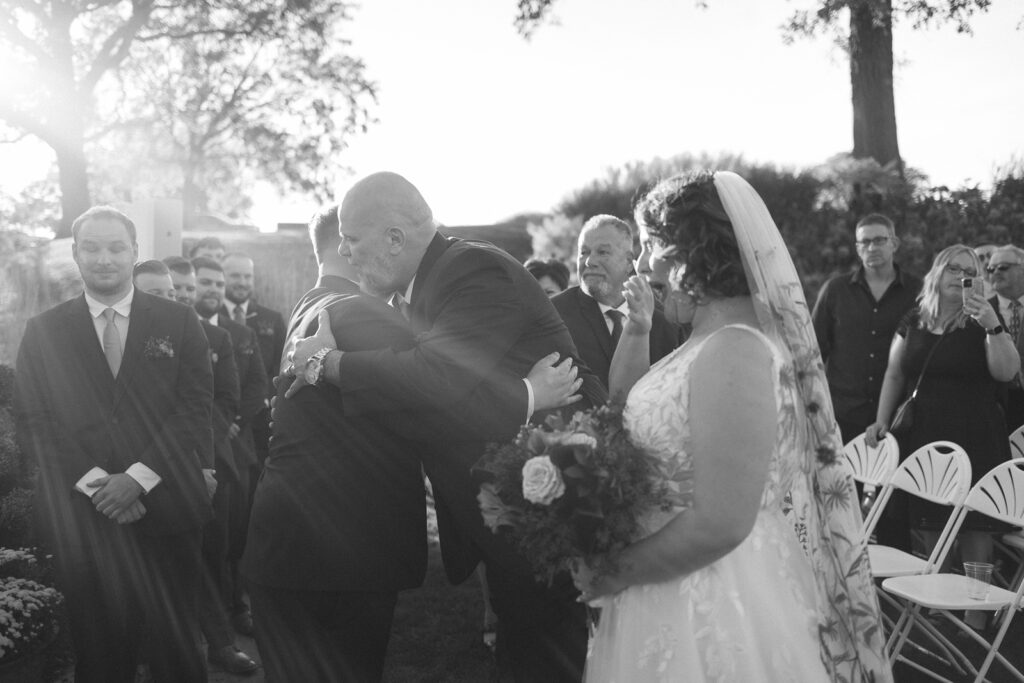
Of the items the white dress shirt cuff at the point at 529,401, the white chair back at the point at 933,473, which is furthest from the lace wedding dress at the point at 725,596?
the white chair back at the point at 933,473

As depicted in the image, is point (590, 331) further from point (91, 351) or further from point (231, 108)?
point (231, 108)

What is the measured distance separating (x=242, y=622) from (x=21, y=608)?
2427 mm

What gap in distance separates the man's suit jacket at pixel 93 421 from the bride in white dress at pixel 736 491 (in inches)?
98.7

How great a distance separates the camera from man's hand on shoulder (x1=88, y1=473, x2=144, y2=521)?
4.24 metres

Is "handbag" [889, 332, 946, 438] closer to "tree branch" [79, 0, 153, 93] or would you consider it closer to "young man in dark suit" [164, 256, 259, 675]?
"young man in dark suit" [164, 256, 259, 675]

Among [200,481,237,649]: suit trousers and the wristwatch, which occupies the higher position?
the wristwatch

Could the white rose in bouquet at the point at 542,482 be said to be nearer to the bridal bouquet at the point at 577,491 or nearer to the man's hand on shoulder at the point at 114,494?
the bridal bouquet at the point at 577,491

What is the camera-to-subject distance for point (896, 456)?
597 cm

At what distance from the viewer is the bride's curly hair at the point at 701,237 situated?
2543 millimetres

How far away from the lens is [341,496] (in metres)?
3.21

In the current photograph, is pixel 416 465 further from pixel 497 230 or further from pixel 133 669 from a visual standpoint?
pixel 497 230

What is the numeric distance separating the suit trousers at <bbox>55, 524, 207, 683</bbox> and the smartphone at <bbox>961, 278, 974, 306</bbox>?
→ 512cm

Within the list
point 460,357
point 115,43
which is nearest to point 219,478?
point 460,357

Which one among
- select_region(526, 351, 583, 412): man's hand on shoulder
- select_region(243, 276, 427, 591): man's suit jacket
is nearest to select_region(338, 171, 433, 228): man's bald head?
select_region(243, 276, 427, 591): man's suit jacket
